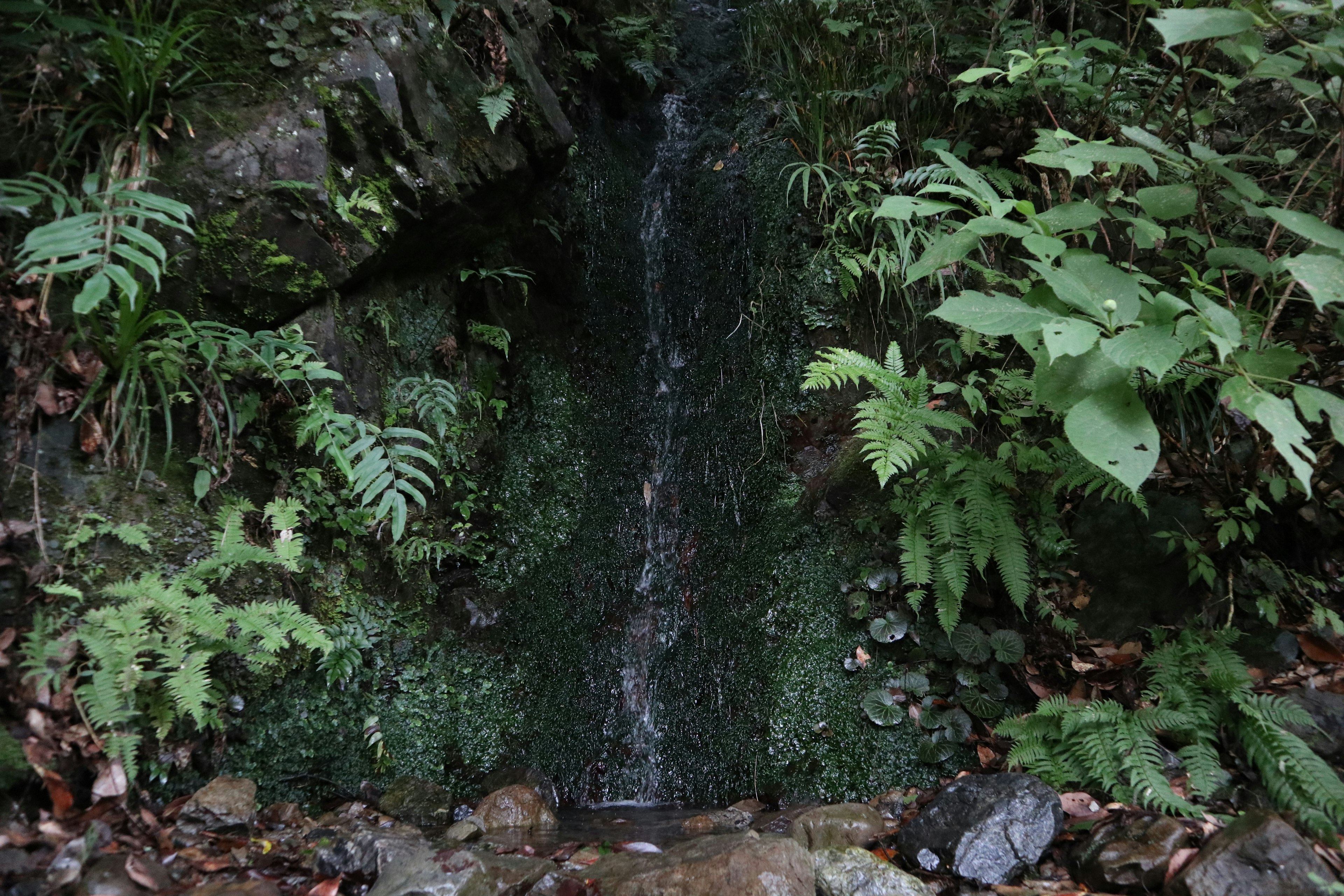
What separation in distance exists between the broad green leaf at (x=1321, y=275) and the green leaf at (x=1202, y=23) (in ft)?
2.32

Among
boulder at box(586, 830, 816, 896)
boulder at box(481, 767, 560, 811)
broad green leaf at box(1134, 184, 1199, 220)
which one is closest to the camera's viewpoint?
boulder at box(586, 830, 816, 896)

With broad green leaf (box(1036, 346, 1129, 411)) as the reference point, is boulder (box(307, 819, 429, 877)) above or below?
below

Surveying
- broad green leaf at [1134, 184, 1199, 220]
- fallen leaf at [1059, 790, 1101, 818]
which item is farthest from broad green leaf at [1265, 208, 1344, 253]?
fallen leaf at [1059, 790, 1101, 818]

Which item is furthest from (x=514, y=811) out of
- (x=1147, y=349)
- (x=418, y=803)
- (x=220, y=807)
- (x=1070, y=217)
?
(x=1070, y=217)

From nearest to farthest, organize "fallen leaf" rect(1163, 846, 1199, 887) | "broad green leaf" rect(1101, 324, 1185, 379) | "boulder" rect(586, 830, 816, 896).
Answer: "broad green leaf" rect(1101, 324, 1185, 379) → "fallen leaf" rect(1163, 846, 1199, 887) → "boulder" rect(586, 830, 816, 896)

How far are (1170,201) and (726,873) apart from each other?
2.98 m

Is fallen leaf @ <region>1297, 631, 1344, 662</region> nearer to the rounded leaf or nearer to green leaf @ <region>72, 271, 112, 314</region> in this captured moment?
the rounded leaf

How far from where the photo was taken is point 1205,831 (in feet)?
7.64

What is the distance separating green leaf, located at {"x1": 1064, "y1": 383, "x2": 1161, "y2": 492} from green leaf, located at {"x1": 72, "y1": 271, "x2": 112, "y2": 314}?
3.24 meters

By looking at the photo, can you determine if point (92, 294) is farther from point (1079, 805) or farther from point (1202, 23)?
point (1079, 805)

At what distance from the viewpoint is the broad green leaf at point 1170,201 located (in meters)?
2.54

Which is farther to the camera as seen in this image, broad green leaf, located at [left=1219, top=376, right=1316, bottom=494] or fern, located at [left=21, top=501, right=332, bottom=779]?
fern, located at [left=21, top=501, right=332, bottom=779]

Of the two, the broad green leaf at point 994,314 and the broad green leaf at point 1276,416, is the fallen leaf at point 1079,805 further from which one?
the broad green leaf at point 994,314

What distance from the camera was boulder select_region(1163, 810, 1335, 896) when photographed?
1.99 m
